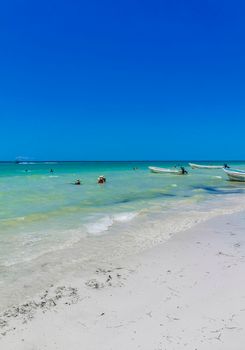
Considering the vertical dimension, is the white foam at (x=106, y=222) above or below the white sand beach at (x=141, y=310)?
below

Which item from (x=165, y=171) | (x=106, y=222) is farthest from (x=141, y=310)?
(x=165, y=171)

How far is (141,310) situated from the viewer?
4777 mm

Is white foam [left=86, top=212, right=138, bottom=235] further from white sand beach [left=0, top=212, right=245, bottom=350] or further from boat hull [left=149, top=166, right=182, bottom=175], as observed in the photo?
boat hull [left=149, top=166, right=182, bottom=175]

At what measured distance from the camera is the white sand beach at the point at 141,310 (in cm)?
397

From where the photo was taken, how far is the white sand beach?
156 inches

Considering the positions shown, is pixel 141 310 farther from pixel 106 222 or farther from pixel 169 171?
pixel 169 171

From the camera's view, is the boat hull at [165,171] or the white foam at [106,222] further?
the boat hull at [165,171]

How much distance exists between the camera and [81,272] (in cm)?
674

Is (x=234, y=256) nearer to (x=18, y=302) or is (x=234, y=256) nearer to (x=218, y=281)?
(x=218, y=281)

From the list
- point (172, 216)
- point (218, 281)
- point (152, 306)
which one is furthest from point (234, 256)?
point (172, 216)

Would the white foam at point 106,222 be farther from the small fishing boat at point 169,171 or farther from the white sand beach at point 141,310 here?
the small fishing boat at point 169,171

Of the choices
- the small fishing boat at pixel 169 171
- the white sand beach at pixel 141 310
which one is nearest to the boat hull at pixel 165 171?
the small fishing boat at pixel 169 171

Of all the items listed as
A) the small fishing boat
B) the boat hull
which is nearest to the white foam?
the small fishing boat

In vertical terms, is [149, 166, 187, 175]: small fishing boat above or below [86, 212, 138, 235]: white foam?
above
